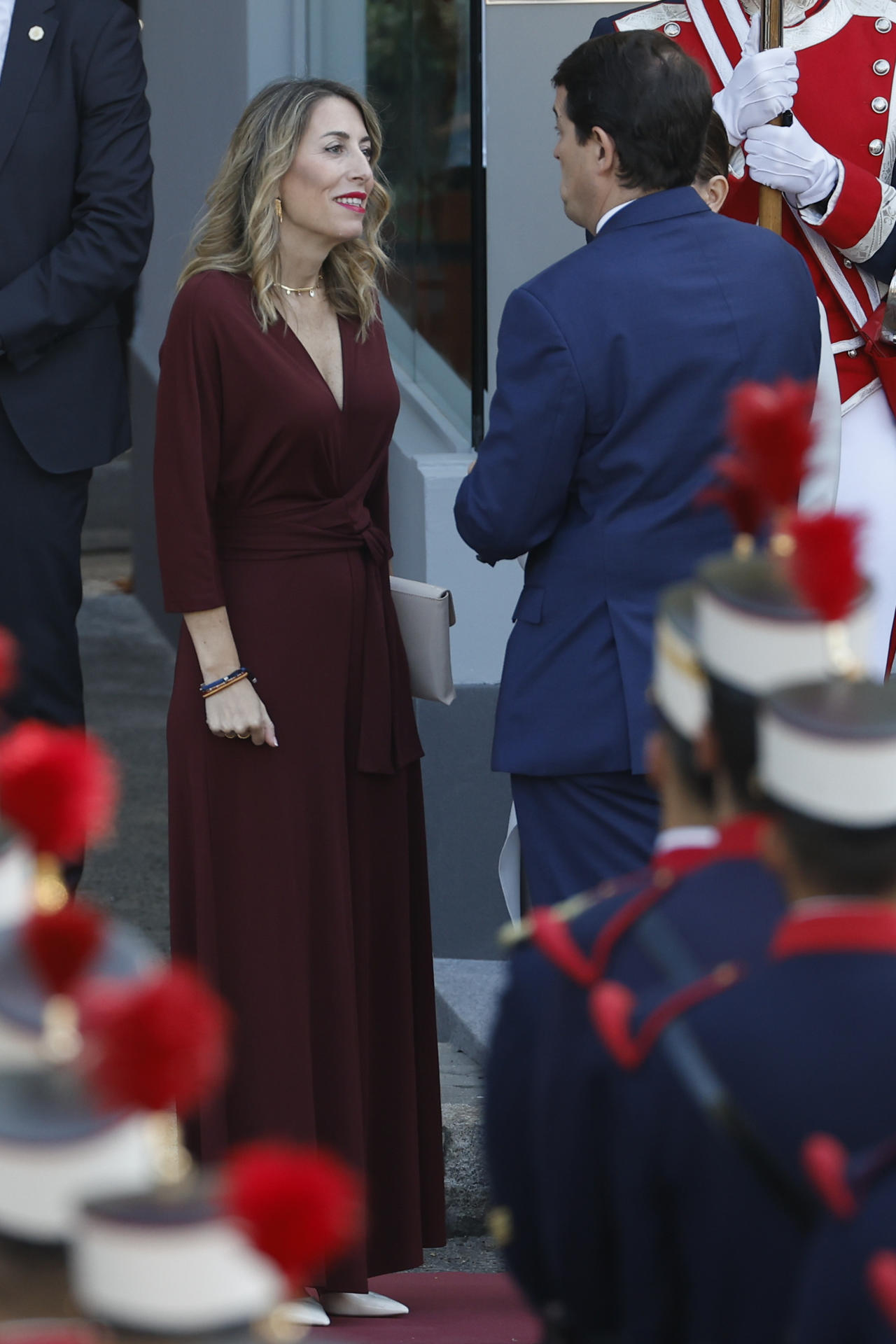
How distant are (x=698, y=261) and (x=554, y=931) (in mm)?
1607

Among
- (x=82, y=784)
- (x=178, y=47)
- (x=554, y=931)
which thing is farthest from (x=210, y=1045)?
(x=178, y=47)

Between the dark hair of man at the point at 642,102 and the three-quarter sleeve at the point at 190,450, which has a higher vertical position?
the dark hair of man at the point at 642,102

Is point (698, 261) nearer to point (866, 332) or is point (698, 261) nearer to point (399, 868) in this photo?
point (866, 332)

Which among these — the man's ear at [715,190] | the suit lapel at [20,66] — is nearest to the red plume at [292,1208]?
the man's ear at [715,190]

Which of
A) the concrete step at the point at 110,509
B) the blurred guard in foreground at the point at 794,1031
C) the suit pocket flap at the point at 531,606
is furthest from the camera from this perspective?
the concrete step at the point at 110,509

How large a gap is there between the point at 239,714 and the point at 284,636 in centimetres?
15

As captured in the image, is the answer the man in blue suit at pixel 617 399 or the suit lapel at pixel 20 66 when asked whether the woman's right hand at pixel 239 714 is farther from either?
the suit lapel at pixel 20 66

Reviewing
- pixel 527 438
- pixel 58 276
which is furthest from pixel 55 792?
pixel 58 276

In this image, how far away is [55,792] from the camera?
115 centimetres

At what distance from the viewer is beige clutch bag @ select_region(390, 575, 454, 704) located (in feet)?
11.2

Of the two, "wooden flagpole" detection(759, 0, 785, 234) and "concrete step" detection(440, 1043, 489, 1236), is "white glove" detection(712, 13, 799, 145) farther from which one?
"concrete step" detection(440, 1043, 489, 1236)

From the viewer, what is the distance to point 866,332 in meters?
3.69

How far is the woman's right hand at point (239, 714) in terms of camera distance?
3.25 meters

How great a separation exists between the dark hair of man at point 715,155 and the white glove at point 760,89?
4cm
